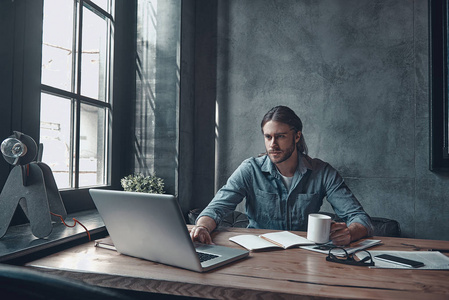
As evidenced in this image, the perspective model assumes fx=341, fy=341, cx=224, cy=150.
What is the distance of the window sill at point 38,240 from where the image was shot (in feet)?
3.66

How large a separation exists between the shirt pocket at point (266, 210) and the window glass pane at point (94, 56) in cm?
122

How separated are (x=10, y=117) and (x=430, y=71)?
261 centimetres

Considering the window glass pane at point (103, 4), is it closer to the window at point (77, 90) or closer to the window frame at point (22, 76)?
the window at point (77, 90)

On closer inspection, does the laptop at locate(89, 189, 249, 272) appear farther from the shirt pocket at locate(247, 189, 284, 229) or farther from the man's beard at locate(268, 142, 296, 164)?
the man's beard at locate(268, 142, 296, 164)

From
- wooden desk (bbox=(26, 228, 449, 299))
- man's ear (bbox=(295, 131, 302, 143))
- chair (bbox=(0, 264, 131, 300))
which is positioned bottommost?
wooden desk (bbox=(26, 228, 449, 299))

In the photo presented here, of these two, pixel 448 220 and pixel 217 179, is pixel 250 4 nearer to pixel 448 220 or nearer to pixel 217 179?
pixel 217 179

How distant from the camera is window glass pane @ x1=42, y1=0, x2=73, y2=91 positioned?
1777 mm

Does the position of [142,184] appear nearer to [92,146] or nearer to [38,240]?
[92,146]

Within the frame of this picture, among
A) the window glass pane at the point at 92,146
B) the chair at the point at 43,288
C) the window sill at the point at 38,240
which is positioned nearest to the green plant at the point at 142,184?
the window glass pane at the point at 92,146

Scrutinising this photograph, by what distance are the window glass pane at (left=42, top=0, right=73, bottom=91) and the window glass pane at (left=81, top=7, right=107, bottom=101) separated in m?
0.13

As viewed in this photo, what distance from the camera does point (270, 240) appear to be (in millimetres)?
1378

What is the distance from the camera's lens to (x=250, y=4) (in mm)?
2873

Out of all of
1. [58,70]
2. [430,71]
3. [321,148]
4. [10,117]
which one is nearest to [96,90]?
[58,70]

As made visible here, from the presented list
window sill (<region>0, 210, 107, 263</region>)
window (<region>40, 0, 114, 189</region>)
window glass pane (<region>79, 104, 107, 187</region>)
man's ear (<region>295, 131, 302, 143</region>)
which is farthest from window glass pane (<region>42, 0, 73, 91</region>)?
man's ear (<region>295, 131, 302, 143</region>)
